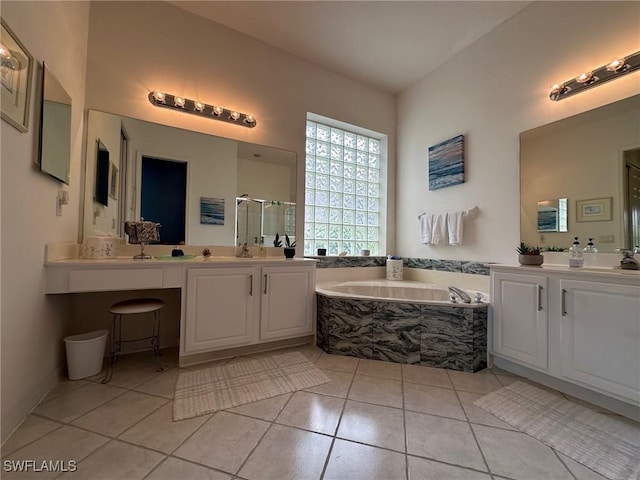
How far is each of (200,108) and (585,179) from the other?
3.24m

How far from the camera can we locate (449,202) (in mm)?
3055

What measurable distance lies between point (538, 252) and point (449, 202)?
1.11 meters

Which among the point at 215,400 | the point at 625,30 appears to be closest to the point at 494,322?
the point at 215,400

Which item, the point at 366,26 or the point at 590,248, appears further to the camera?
the point at 366,26

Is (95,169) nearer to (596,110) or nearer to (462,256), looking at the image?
(462,256)

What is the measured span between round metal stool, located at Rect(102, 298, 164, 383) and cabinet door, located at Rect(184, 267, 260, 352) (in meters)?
0.27

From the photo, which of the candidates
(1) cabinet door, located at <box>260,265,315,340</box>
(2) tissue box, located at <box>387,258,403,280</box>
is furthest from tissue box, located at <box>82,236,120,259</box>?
(2) tissue box, located at <box>387,258,403,280</box>

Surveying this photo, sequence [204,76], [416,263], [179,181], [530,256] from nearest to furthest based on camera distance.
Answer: [530,256], [179,181], [204,76], [416,263]

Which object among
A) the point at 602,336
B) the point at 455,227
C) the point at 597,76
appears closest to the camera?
the point at 602,336

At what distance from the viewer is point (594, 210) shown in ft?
6.50

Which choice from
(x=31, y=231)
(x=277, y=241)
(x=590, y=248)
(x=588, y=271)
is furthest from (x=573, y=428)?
(x=31, y=231)

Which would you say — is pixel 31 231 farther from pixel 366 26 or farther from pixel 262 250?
pixel 366 26

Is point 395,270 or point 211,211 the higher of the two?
point 211,211

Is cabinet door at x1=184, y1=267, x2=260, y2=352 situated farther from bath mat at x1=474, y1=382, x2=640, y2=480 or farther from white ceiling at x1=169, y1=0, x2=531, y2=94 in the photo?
white ceiling at x1=169, y1=0, x2=531, y2=94
